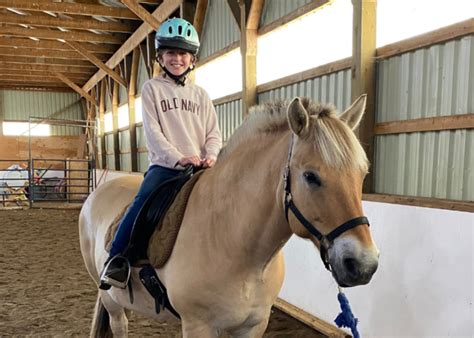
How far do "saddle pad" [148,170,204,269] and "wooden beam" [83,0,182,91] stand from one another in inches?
206

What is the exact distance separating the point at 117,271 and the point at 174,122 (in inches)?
28.3

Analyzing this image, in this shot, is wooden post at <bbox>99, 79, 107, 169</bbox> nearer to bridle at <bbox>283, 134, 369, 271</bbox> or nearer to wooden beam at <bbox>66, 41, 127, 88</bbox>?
wooden beam at <bbox>66, 41, 127, 88</bbox>

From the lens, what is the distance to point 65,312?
336 centimetres

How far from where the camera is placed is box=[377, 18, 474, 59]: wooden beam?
2.24m

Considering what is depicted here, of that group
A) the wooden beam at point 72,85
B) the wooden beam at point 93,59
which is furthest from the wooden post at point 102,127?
the wooden beam at point 93,59

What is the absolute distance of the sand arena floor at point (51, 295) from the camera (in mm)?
3053

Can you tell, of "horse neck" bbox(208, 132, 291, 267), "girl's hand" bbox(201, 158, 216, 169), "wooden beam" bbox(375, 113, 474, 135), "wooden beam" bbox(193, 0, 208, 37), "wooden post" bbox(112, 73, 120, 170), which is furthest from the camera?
"wooden post" bbox(112, 73, 120, 170)

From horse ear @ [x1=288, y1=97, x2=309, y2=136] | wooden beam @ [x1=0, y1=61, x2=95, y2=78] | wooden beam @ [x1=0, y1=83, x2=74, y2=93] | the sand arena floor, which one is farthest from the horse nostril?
wooden beam @ [x1=0, y1=83, x2=74, y2=93]

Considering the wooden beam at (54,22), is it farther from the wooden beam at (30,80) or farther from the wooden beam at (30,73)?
the wooden beam at (30,80)

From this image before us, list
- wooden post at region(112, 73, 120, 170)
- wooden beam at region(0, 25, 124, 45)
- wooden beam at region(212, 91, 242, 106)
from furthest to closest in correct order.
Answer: wooden post at region(112, 73, 120, 170)
wooden beam at region(0, 25, 124, 45)
wooden beam at region(212, 91, 242, 106)

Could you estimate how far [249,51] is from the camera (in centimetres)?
446

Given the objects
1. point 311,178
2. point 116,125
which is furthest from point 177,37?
point 116,125

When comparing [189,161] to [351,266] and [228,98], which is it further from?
[228,98]

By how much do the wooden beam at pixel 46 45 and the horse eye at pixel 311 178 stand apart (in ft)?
34.1
